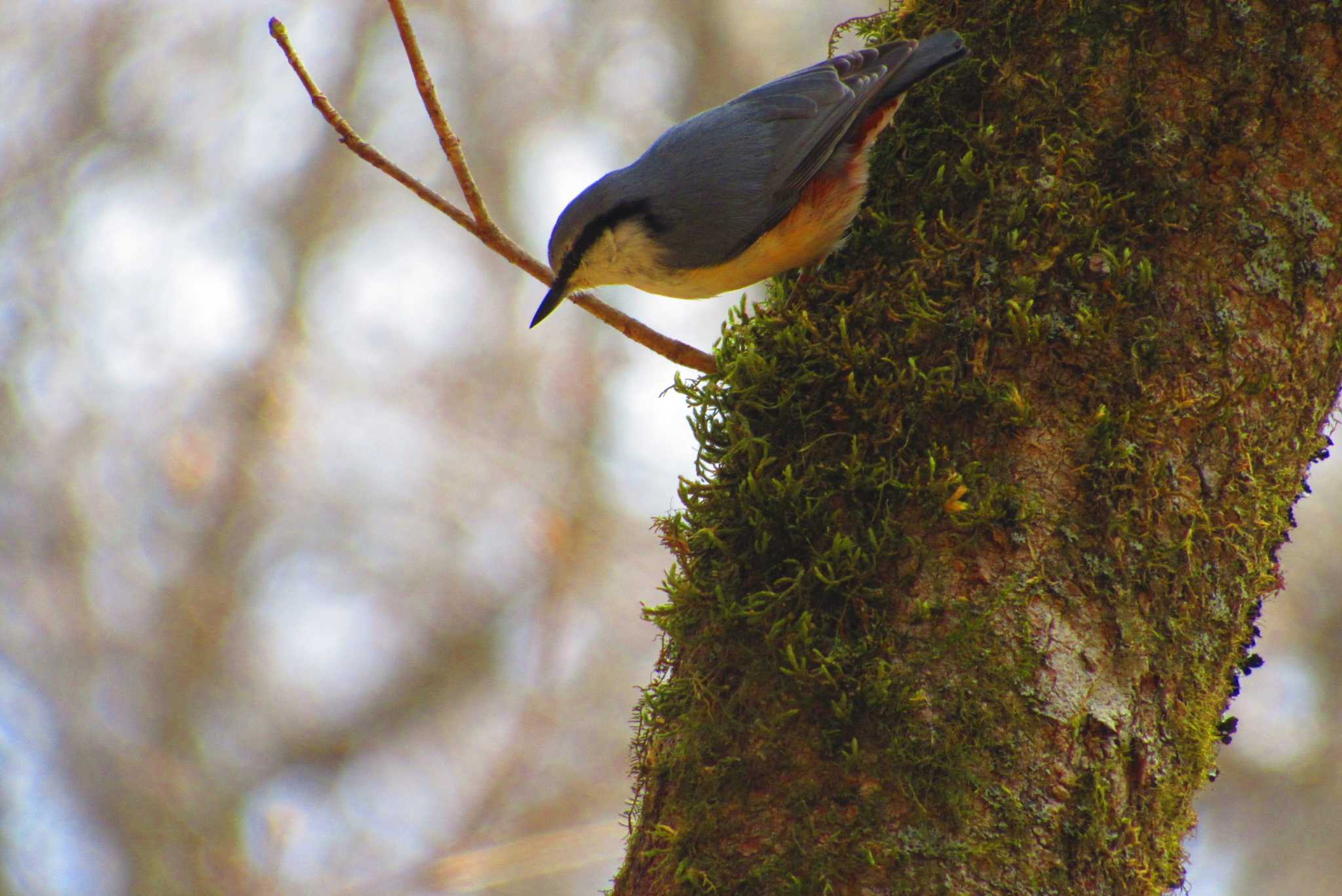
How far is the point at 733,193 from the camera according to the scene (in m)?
2.36

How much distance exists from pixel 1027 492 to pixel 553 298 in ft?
4.53

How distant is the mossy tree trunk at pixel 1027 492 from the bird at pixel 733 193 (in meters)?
0.43

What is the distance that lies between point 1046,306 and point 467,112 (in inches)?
268

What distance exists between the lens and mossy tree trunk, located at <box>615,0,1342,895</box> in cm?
133

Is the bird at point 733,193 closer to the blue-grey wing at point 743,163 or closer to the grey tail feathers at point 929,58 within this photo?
the blue-grey wing at point 743,163

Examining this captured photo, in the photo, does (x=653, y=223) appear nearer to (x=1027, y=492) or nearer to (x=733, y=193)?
(x=733, y=193)

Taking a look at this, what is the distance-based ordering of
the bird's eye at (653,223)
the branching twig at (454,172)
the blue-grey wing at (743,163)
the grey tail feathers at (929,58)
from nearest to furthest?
the grey tail feathers at (929,58) → the branching twig at (454,172) → the blue-grey wing at (743,163) → the bird's eye at (653,223)

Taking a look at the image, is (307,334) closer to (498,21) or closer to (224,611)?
(224,611)

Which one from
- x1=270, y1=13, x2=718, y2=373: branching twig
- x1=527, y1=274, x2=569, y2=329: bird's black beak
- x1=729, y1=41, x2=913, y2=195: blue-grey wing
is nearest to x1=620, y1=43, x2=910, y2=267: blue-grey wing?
x1=729, y1=41, x2=913, y2=195: blue-grey wing

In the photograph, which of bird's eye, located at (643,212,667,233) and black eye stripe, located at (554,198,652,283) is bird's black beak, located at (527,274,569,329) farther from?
bird's eye, located at (643,212,667,233)

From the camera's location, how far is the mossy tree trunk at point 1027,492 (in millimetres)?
1325

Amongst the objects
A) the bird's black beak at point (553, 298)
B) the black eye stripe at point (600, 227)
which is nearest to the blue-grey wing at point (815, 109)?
the black eye stripe at point (600, 227)

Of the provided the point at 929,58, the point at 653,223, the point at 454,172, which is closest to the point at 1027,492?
the point at 929,58

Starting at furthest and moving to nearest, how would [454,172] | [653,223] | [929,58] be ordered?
[653,223] < [454,172] < [929,58]
